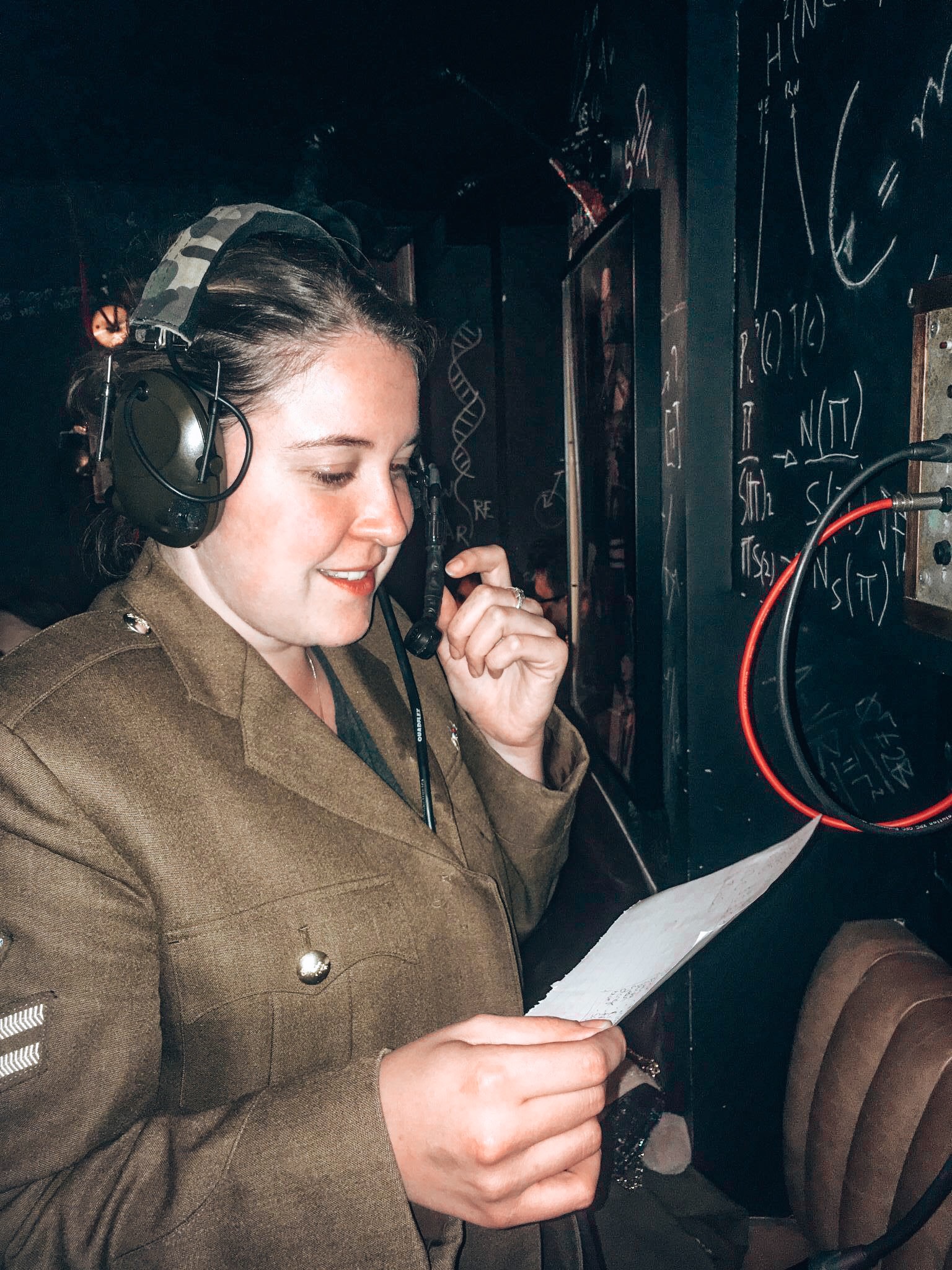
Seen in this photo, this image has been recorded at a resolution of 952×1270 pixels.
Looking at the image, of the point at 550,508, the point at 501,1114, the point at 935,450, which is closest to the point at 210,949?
the point at 501,1114

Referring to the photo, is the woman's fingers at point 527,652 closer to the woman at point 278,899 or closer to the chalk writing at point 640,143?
the woman at point 278,899

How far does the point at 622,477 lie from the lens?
2.19 meters

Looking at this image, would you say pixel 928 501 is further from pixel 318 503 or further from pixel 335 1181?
pixel 335 1181

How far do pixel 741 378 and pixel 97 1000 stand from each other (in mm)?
1672

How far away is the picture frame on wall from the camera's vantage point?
76.9 inches

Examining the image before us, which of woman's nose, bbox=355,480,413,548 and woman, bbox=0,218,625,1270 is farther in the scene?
woman's nose, bbox=355,480,413,548

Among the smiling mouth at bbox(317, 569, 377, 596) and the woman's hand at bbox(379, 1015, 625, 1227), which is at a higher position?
the smiling mouth at bbox(317, 569, 377, 596)

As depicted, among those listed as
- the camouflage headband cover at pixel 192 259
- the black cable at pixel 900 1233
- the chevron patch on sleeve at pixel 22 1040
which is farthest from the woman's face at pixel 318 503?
the black cable at pixel 900 1233

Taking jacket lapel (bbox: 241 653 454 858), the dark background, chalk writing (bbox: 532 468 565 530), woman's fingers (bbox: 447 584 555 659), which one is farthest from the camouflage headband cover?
chalk writing (bbox: 532 468 565 530)

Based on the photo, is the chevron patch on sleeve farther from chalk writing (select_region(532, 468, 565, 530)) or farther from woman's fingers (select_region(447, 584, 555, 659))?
chalk writing (select_region(532, 468, 565, 530))

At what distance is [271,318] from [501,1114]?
98 centimetres

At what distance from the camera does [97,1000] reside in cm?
73

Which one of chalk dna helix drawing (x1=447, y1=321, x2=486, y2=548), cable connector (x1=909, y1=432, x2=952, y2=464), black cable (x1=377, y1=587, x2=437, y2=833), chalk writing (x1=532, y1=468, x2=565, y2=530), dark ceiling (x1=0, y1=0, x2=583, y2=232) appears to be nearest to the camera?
cable connector (x1=909, y1=432, x2=952, y2=464)

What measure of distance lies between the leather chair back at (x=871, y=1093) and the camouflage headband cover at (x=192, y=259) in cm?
150
